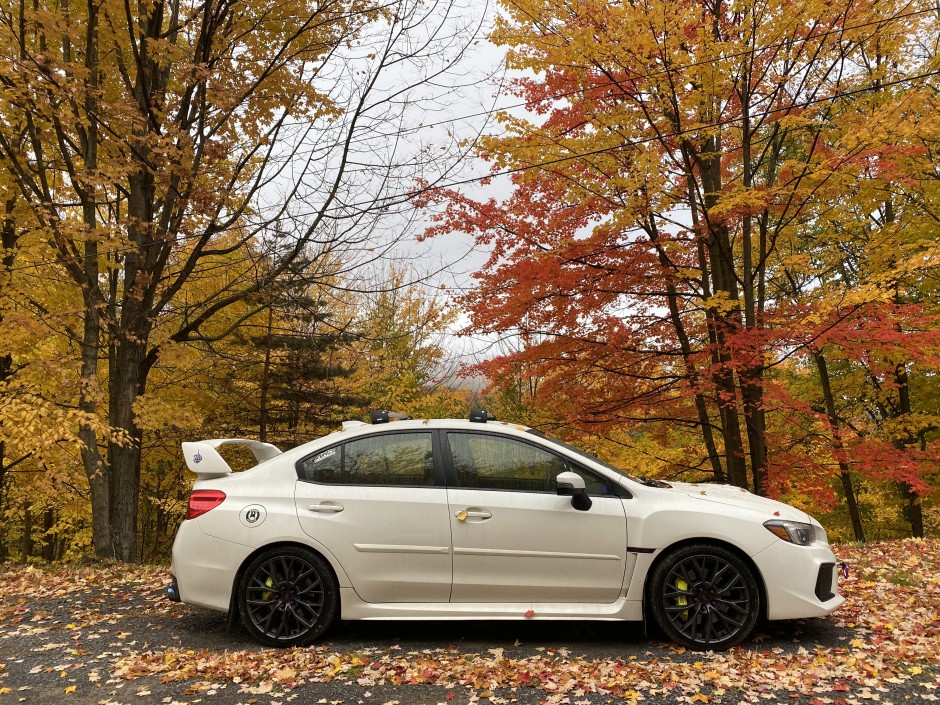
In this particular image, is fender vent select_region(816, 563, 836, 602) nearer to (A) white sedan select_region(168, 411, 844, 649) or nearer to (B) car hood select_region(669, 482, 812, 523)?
(A) white sedan select_region(168, 411, 844, 649)

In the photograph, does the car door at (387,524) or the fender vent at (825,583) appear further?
the car door at (387,524)

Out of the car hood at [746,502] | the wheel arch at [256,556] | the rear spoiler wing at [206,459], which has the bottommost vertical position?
the wheel arch at [256,556]

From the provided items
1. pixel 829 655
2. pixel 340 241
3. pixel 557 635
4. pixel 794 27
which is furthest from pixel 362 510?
pixel 794 27

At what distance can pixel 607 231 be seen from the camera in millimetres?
9359

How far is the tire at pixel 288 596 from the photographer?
14.8 ft

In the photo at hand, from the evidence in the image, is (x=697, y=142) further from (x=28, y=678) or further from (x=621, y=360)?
(x=28, y=678)

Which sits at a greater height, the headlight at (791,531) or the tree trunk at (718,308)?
the tree trunk at (718,308)

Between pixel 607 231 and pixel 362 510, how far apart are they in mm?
6055

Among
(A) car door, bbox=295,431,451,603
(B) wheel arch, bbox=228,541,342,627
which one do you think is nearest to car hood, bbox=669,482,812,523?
(A) car door, bbox=295,431,451,603

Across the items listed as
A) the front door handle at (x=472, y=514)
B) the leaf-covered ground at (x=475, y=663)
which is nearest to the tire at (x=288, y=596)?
the leaf-covered ground at (x=475, y=663)

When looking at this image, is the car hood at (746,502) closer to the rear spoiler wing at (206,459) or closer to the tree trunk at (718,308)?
the rear spoiler wing at (206,459)

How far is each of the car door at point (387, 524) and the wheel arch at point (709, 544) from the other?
50.1 inches

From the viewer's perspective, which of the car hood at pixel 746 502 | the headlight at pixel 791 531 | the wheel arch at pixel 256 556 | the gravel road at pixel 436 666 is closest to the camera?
the gravel road at pixel 436 666

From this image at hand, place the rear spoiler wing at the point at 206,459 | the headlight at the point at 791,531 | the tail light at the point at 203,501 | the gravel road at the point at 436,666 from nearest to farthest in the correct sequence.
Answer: the gravel road at the point at 436,666
the headlight at the point at 791,531
the tail light at the point at 203,501
the rear spoiler wing at the point at 206,459
